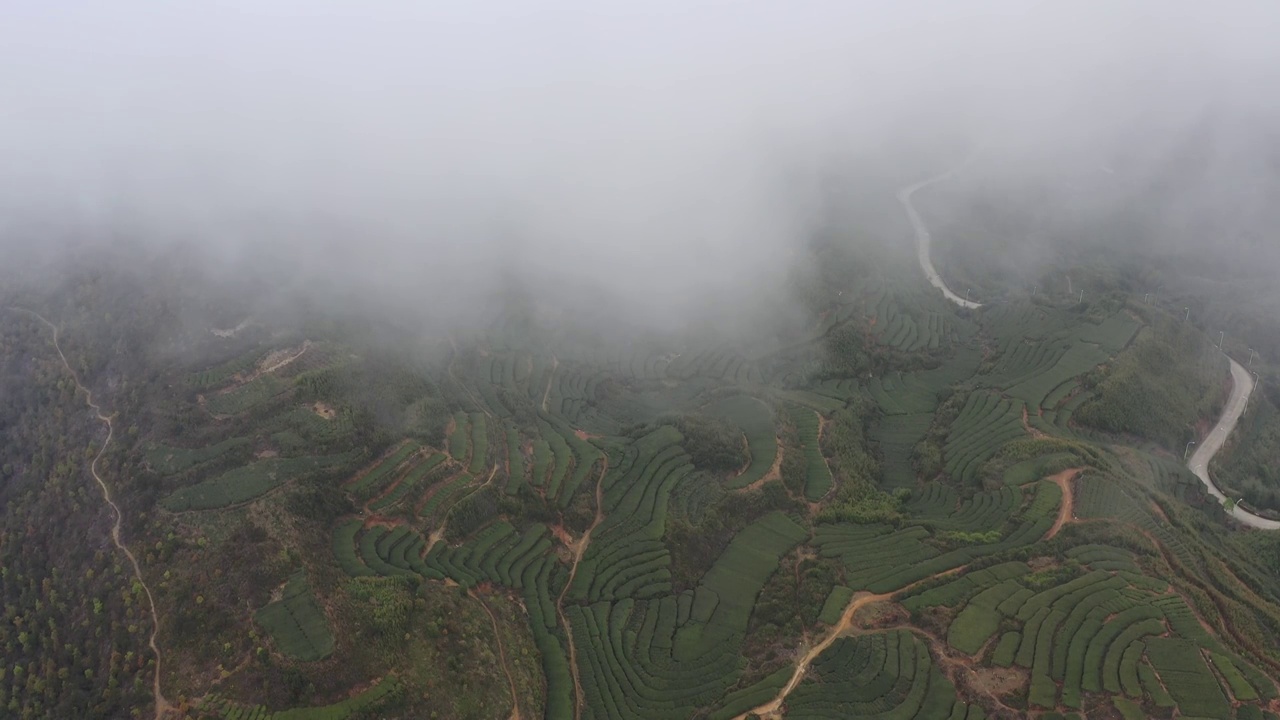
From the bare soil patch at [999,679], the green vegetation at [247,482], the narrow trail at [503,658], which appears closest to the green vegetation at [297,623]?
the green vegetation at [247,482]

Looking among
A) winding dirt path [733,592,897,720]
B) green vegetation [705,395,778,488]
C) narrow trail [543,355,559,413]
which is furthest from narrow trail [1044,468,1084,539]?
narrow trail [543,355,559,413]

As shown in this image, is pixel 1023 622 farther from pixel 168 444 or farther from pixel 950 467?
pixel 168 444

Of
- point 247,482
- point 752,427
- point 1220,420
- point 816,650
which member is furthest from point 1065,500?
point 247,482

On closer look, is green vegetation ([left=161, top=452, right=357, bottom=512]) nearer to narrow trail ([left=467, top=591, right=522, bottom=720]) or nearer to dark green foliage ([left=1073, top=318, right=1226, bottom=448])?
narrow trail ([left=467, top=591, right=522, bottom=720])

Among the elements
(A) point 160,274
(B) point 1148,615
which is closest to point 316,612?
(A) point 160,274

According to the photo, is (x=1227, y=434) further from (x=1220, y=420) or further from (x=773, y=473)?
(x=773, y=473)

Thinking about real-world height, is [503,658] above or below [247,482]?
below
